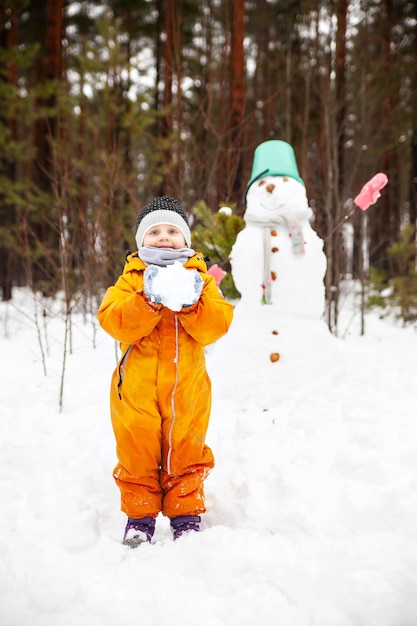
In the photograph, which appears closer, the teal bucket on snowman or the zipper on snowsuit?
the zipper on snowsuit

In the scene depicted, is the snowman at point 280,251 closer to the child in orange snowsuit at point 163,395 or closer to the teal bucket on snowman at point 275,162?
the teal bucket on snowman at point 275,162

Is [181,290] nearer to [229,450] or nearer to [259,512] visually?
[259,512]

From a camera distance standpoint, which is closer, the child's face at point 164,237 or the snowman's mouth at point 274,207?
the child's face at point 164,237

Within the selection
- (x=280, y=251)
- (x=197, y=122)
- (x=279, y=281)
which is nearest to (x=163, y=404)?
(x=279, y=281)

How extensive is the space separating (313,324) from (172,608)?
8.03ft

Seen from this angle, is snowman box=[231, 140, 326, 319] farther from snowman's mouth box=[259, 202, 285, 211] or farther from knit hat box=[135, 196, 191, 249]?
knit hat box=[135, 196, 191, 249]

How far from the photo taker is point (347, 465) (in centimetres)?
233

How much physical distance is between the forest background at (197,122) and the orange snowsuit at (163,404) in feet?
5.10

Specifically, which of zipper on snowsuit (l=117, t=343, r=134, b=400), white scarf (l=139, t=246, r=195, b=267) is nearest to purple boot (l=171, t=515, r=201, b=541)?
zipper on snowsuit (l=117, t=343, r=134, b=400)

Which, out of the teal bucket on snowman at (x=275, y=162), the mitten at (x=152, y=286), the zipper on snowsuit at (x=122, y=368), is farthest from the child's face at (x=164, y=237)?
the teal bucket on snowman at (x=275, y=162)

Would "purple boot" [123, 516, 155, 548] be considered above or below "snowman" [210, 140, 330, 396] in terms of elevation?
below

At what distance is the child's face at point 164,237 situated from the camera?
194 cm

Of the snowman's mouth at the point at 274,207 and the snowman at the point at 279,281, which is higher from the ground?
the snowman's mouth at the point at 274,207

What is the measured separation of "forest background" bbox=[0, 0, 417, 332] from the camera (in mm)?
4906
